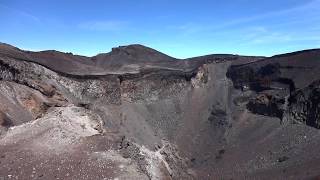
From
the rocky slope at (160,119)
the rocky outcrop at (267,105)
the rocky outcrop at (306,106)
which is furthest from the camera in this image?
the rocky outcrop at (267,105)

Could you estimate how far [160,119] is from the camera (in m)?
51.3

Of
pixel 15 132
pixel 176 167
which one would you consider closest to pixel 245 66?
pixel 176 167

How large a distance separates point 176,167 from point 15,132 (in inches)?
637

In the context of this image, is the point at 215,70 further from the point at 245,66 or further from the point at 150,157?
the point at 150,157

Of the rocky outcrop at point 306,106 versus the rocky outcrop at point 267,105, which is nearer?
the rocky outcrop at point 306,106

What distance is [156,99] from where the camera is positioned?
5341 centimetres

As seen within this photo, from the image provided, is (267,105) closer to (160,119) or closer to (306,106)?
(306,106)

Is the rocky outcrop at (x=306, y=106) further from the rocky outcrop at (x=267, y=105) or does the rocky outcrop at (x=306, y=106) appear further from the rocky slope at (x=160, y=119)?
the rocky outcrop at (x=267, y=105)

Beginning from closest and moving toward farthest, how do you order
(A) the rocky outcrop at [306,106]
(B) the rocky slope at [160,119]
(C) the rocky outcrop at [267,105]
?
1. (B) the rocky slope at [160,119]
2. (A) the rocky outcrop at [306,106]
3. (C) the rocky outcrop at [267,105]

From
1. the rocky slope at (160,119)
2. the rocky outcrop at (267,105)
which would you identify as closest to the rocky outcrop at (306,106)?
the rocky slope at (160,119)

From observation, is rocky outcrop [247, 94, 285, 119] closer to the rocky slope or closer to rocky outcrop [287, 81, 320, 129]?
the rocky slope

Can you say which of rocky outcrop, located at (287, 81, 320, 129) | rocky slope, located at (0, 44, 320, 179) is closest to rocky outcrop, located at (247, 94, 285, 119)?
rocky slope, located at (0, 44, 320, 179)

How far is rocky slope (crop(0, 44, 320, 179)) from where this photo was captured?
100 feet

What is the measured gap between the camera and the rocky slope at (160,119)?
30484mm
